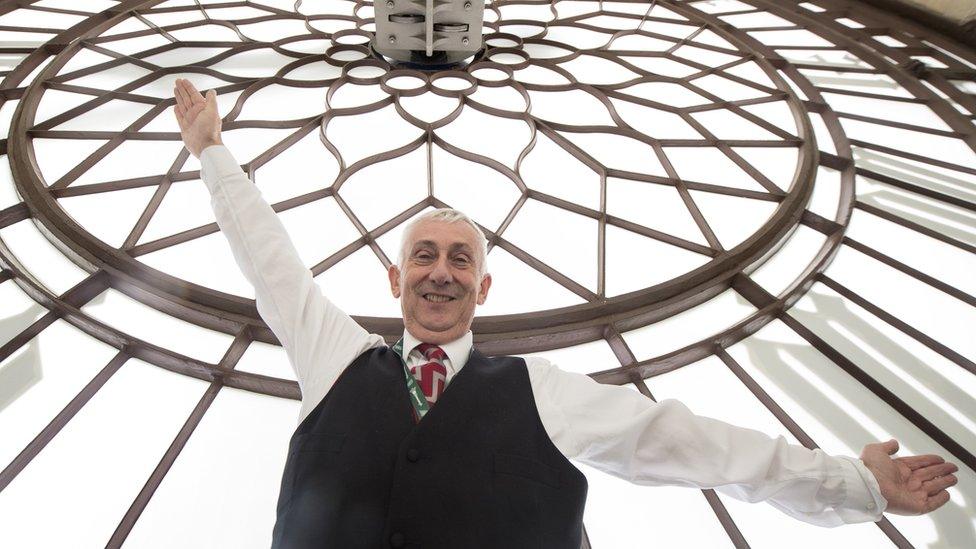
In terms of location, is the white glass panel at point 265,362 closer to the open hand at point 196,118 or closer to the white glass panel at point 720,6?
the open hand at point 196,118

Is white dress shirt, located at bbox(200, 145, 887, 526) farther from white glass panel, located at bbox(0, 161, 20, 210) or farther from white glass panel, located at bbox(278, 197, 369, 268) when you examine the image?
white glass panel, located at bbox(0, 161, 20, 210)

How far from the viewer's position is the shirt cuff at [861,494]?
1521mm

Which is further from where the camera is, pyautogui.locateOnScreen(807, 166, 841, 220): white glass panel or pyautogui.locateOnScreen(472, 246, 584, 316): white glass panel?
pyautogui.locateOnScreen(807, 166, 841, 220): white glass panel

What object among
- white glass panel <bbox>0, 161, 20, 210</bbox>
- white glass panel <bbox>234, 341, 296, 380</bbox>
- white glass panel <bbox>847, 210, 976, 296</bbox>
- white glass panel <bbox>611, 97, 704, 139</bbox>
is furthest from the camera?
white glass panel <bbox>611, 97, 704, 139</bbox>

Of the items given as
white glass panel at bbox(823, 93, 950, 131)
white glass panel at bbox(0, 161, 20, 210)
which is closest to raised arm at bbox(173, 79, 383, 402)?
white glass panel at bbox(0, 161, 20, 210)

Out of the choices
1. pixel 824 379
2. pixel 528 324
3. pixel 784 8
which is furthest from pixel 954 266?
pixel 784 8

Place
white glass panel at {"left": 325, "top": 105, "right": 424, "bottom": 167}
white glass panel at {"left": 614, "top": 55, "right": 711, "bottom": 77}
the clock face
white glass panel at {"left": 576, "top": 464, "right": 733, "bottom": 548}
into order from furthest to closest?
white glass panel at {"left": 614, "top": 55, "right": 711, "bottom": 77} → white glass panel at {"left": 325, "top": 105, "right": 424, "bottom": 167} → the clock face → white glass panel at {"left": 576, "top": 464, "right": 733, "bottom": 548}

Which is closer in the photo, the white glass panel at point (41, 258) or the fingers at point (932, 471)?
the fingers at point (932, 471)

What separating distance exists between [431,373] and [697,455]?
2.39 ft

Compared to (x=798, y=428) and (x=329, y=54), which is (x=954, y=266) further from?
(x=329, y=54)

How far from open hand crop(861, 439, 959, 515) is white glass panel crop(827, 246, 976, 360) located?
7.79 ft

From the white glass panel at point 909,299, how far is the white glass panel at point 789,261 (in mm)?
160

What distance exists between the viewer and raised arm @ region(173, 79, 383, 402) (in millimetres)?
1792

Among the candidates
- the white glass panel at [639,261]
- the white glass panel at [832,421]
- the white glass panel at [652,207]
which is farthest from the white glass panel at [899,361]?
the white glass panel at [652,207]
